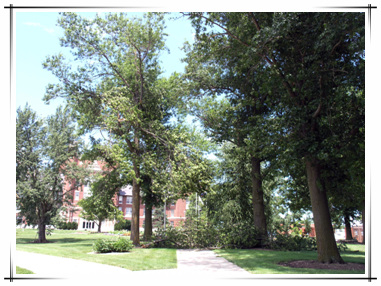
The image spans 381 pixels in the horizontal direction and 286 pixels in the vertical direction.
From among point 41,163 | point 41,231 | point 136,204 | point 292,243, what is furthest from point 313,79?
point 41,231

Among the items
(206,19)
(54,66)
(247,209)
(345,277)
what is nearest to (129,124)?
(54,66)

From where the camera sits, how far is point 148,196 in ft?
61.1

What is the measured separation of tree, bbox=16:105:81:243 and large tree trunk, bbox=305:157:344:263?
18.3 metres

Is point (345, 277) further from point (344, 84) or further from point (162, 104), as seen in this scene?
point (162, 104)

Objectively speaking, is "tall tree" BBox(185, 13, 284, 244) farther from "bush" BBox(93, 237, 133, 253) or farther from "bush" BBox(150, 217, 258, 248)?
"bush" BBox(93, 237, 133, 253)

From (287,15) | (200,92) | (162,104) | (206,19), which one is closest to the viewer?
(287,15)

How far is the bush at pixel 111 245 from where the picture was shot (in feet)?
39.2

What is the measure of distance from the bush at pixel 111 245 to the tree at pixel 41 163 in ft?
37.3

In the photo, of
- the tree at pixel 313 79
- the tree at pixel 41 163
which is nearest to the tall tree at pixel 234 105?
the tree at pixel 313 79

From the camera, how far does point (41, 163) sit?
22.5 m

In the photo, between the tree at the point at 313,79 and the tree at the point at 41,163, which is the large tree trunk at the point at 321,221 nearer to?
the tree at the point at 313,79

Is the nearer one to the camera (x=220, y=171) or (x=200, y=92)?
(x=200, y=92)

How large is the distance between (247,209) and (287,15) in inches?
526

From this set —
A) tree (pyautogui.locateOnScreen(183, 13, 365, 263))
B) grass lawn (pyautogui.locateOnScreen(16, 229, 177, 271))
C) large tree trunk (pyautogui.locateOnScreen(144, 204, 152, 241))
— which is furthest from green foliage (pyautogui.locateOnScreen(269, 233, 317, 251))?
large tree trunk (pyautogui.locateOnScreen(144, 204, 152, 241))
